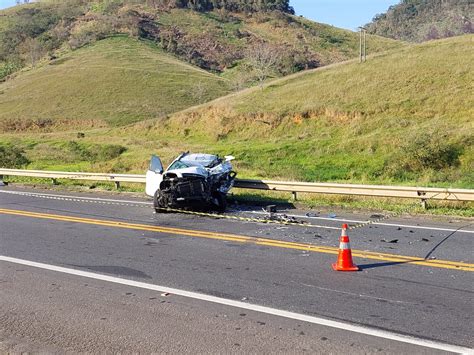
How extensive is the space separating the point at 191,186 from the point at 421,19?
189 meters

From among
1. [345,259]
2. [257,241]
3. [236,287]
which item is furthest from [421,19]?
[236,287]

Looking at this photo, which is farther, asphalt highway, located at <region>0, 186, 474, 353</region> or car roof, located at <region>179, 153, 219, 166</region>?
car roof, located at <region>179, 153, 219, 166</region>

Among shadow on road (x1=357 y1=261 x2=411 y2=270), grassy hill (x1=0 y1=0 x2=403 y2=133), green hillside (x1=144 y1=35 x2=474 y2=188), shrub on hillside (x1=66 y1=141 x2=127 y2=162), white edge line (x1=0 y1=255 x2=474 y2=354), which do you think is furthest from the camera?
grassy hill (x1=0 y1=0 x2=403 y2=133)

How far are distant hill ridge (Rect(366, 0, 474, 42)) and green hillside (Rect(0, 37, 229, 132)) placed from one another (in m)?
94.1

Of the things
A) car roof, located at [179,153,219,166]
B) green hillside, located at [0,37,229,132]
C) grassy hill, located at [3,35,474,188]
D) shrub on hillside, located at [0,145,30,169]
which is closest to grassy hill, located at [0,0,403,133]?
green hillside, located at [0,37,229,132]

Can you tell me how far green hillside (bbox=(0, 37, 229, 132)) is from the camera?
6397 centimetres

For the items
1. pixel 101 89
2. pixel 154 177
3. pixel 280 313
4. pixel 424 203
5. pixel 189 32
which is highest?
pixel 189 32

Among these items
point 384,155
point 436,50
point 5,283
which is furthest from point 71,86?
point 5,283

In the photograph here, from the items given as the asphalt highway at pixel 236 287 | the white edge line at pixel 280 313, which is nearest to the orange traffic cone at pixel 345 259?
the asphalt highway at pixel 236 287

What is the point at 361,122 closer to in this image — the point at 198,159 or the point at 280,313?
the point at 198,159

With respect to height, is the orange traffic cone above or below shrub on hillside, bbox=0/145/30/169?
below

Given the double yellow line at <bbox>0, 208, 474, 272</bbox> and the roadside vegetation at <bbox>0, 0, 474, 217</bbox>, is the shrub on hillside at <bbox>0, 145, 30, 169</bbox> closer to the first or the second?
the roadside vegetation at <bbox>0, 0, 474, 217</bbox>

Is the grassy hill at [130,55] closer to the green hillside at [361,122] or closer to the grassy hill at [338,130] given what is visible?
the grassy hill at [338,130]

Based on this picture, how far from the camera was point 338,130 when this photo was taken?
35000 mm
